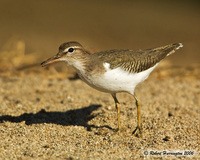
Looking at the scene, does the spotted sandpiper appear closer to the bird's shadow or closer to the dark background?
the bird's shadow

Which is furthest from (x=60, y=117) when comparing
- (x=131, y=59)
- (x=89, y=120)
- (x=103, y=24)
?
(x=103, y=24)

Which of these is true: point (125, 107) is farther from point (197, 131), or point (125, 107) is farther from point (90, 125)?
point (197, 131)

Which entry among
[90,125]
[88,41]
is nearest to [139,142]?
[90,125]

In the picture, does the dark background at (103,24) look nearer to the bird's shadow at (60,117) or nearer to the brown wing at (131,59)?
the bird's shadow at (60,117)

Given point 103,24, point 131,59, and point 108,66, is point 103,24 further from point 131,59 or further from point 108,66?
point 108,66

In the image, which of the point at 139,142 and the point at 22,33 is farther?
the point at 22,33

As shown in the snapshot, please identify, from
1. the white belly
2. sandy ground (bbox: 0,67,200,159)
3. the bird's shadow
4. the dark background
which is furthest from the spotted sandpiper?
the dark background
